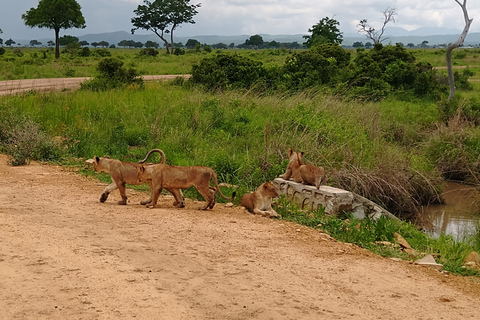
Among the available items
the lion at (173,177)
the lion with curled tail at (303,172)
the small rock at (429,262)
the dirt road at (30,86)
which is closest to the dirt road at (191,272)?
the small rock at (429,262)

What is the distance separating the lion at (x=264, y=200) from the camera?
8.37 m

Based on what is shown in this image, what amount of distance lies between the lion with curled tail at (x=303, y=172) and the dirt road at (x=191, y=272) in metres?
1.71

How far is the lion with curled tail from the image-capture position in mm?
9434

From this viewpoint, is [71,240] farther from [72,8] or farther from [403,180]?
[72,8]

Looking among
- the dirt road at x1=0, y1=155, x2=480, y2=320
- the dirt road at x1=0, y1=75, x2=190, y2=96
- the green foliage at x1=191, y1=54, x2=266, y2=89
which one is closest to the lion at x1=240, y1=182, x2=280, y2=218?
the dirt road at x1=0, y1=155, x2=480, y2=320

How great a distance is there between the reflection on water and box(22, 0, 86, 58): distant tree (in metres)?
38.5

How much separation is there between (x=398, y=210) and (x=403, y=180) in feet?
2.22

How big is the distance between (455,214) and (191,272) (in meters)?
8.19

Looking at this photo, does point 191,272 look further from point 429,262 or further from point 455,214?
point 455,214

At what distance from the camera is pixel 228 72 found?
2050 cm

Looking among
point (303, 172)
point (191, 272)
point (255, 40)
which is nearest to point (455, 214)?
point (303, 172)

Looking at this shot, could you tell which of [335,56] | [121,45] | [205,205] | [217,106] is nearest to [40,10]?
[335,56]

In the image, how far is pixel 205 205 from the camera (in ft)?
27.0

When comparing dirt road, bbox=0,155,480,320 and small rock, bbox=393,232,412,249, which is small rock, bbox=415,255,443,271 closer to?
dirt road, bbox=0,155,480,320
